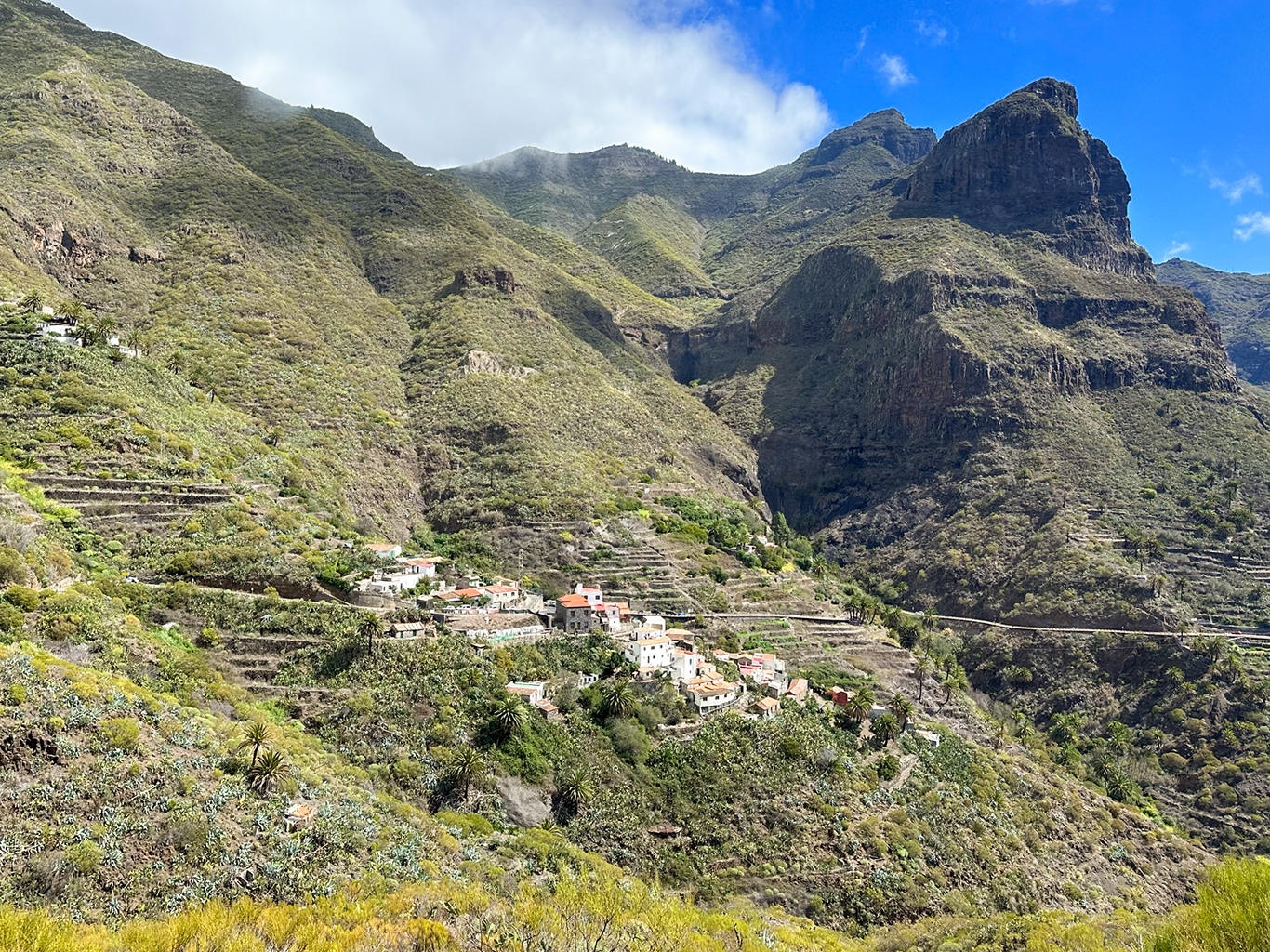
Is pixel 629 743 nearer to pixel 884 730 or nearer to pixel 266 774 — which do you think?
pixel 884 730

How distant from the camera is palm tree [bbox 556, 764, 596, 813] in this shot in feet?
102

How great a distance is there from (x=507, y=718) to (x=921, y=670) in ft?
121

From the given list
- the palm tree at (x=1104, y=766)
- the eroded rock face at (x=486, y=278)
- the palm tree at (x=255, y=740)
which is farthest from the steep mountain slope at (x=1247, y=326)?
the palm tree at (x=255, y=740)

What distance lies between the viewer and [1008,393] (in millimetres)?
100250

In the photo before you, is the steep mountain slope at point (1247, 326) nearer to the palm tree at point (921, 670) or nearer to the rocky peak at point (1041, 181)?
the rocky peak at point (1041, 181)

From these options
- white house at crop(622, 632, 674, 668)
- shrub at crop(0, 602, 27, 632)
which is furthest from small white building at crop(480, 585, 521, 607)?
shrub at crop(0, 602, 27, 632)

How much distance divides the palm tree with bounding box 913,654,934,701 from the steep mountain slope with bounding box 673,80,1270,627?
2137 centimetres

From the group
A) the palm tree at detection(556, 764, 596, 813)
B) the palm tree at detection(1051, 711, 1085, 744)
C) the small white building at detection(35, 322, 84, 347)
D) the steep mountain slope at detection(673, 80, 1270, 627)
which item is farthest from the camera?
the steep mountain slope at detection(673, 80, 1270, 627)

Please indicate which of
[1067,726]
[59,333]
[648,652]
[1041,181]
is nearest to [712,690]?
[648,652]

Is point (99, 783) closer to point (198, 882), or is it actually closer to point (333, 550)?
point (198, 882)

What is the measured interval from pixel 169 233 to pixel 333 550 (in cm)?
5418

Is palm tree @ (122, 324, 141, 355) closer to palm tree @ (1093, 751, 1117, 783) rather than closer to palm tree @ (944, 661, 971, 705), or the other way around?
palm tree @ (944, 661, 971, 705)

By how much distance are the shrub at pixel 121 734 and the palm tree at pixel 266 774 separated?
3129 millimetres

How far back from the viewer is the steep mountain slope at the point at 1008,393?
259 feet
